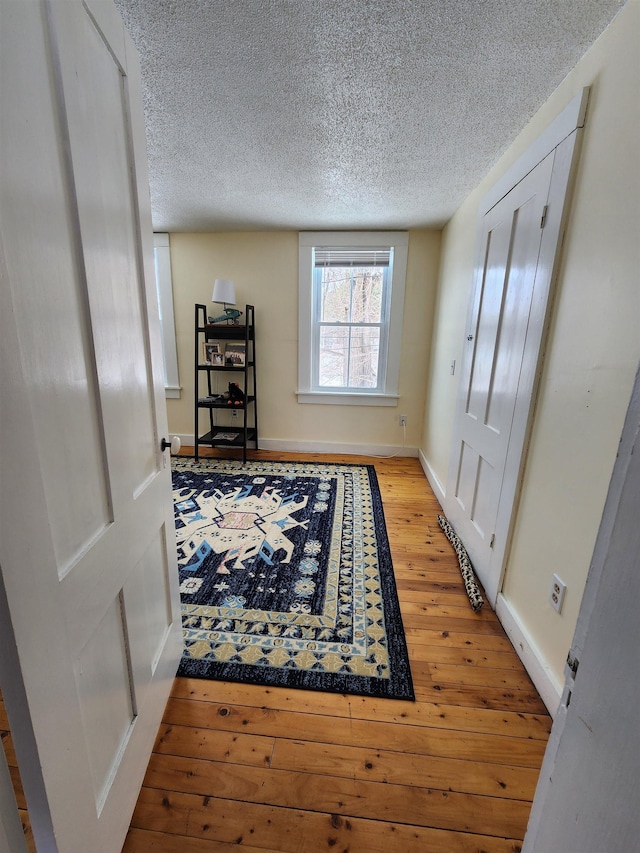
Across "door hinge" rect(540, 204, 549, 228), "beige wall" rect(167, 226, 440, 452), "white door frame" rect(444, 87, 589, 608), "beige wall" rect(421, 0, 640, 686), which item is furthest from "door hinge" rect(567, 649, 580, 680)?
"beige wall" rect(167, 226, 440, 452)

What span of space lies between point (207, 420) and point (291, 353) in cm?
125

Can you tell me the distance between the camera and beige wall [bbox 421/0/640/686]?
0.96 meters

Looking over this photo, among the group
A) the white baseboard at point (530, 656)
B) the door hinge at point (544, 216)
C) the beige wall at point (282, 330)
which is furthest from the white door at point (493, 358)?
the beige wall at point (282, 330)

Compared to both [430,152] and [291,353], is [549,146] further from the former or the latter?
[291,353]

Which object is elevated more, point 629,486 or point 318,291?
point 318,291

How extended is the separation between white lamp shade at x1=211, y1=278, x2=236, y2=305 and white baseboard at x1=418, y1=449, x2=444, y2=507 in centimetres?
248

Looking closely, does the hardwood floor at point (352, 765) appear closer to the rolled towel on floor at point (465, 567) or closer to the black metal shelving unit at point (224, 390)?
the rolled towel on floor at point (465, 567)

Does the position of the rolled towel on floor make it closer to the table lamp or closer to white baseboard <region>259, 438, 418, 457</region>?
white baseboard <region>259, 438, 418, 457</region>

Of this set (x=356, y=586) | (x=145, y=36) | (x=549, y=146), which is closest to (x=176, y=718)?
(x=356, y=586)

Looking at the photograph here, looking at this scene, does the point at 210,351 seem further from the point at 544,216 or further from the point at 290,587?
the point at 544,216

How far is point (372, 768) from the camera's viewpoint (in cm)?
102

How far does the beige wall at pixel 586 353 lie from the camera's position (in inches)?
37.7

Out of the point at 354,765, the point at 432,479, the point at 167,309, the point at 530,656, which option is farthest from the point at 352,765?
the point at 167,309

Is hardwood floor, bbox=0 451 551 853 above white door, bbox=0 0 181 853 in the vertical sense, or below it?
below
